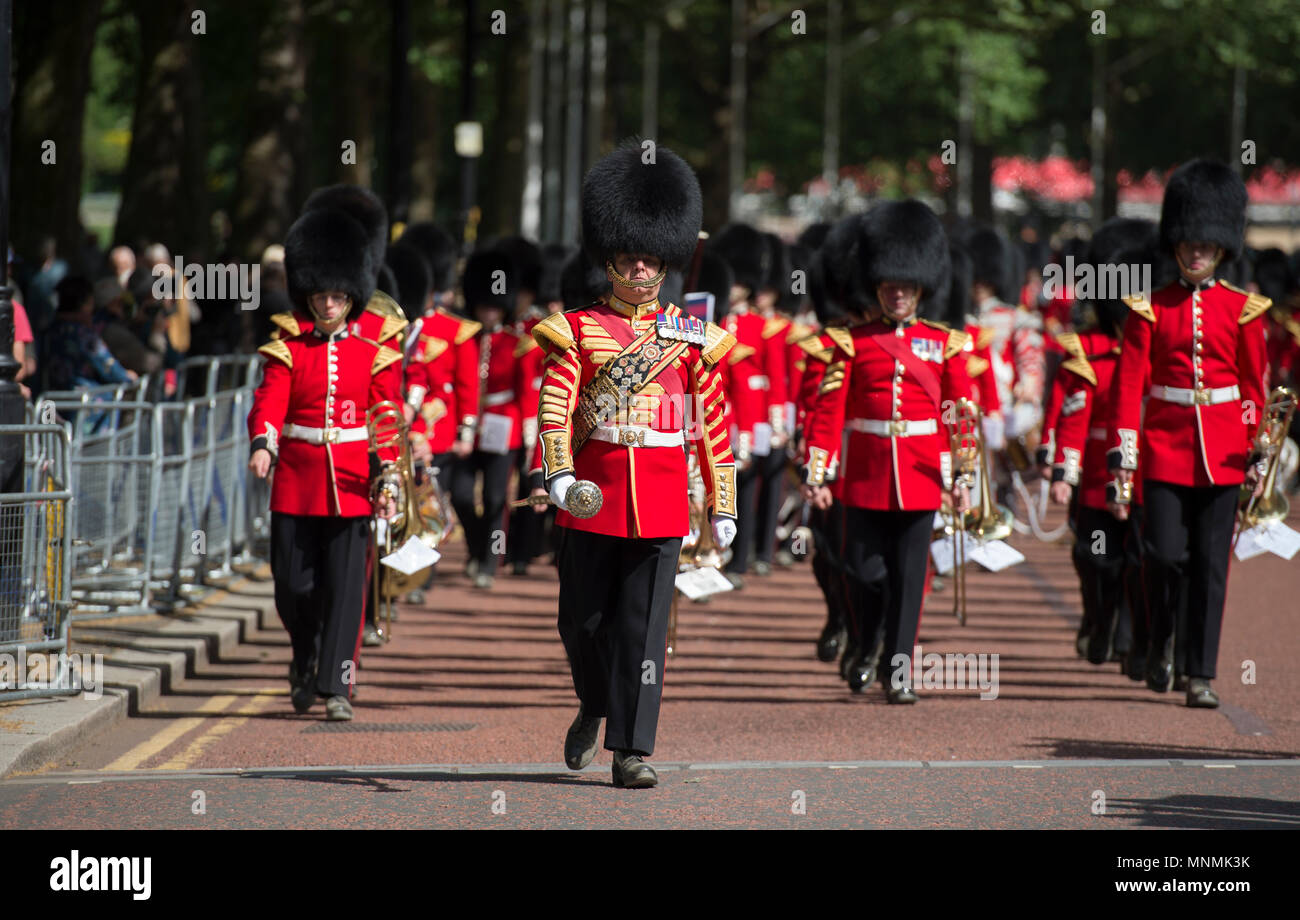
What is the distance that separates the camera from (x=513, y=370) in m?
12.8

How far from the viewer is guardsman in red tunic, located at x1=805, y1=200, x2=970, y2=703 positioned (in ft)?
29.7

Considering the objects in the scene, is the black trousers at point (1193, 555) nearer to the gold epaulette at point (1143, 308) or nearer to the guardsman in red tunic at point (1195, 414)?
the guardsman in red tunic at point (1195, 414)

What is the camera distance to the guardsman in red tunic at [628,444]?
7.01 m

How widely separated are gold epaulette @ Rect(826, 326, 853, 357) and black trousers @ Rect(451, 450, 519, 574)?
12.8 ft

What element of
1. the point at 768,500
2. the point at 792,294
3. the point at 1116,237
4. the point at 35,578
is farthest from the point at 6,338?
the point at 792,294

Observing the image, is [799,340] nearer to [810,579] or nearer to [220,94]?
[810,579]

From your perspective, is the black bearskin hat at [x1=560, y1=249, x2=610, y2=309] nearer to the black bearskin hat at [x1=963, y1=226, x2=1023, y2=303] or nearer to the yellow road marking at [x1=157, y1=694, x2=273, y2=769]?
the yellow road marking at [x1=157, y1=694, x2=273, y2=769]

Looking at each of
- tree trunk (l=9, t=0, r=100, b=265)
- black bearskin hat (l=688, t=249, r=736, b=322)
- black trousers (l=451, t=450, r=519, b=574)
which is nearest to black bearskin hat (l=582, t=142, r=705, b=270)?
black bearskin hat (l=688, t=249, r=736, b=322)

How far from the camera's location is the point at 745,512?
13430 millimetres

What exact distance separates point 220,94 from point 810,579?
22821 mm

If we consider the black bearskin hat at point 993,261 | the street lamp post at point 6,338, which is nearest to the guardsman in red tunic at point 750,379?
the black bearskin hat at point 993,261

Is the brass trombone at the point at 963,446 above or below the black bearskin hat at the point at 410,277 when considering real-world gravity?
below

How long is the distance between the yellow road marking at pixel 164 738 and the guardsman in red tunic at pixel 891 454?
2.45 m

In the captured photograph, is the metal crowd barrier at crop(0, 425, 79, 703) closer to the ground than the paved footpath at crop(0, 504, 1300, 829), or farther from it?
farther from it
